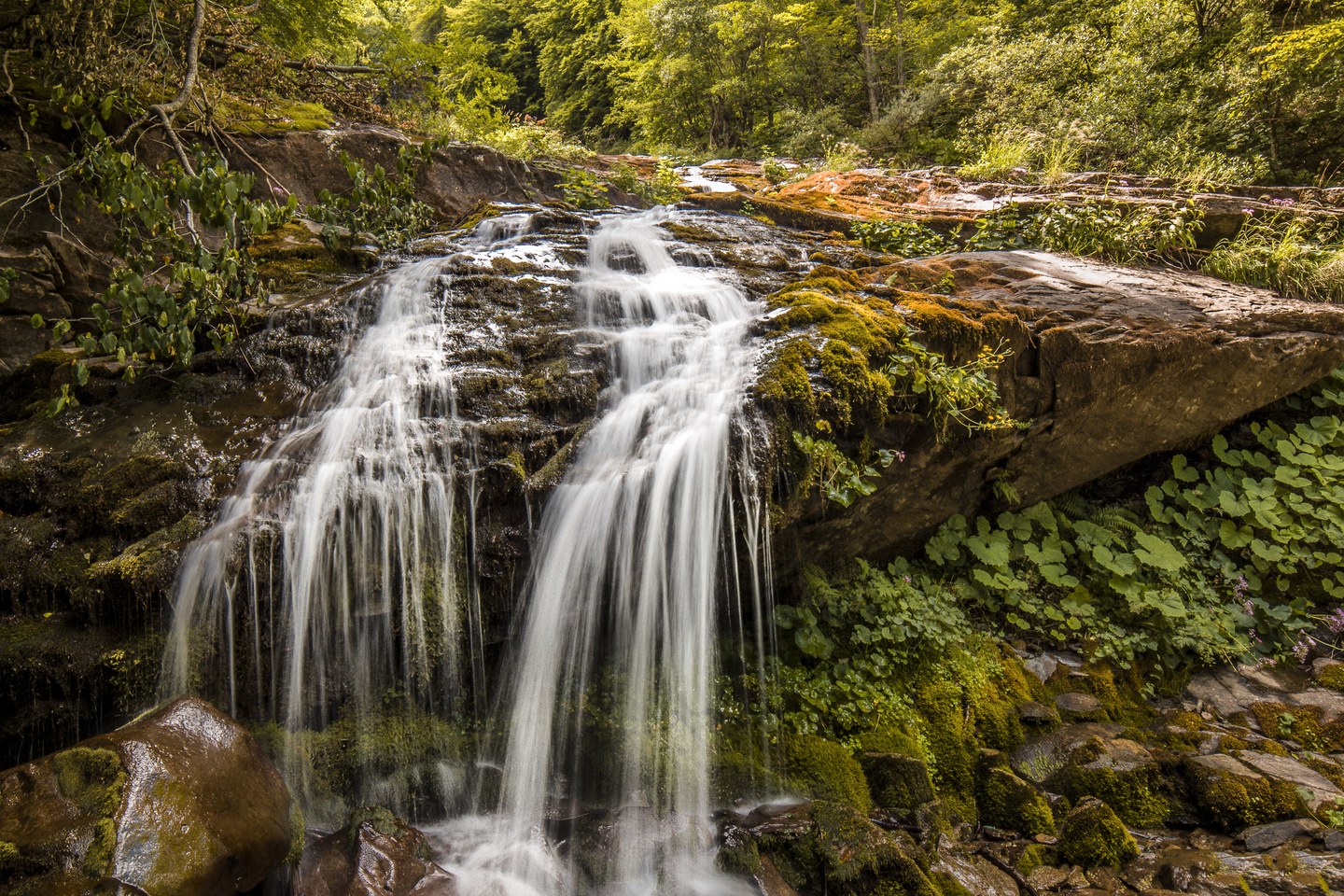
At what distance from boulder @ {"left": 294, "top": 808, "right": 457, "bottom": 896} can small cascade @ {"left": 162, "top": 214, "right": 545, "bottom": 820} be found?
0.34 meters

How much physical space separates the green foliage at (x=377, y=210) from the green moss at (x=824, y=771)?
18.9ft

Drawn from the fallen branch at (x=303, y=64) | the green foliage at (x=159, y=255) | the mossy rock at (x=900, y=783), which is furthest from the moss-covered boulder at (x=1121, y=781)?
the fallen branch at (x=303, y=64)

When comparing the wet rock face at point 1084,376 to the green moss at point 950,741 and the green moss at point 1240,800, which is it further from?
the green moss at point 1240,800

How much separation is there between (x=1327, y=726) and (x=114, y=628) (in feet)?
23.9

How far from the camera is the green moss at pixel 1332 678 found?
4.44 m

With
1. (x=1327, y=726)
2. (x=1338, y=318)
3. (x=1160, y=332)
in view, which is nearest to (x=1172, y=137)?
(x=1338, y=318)

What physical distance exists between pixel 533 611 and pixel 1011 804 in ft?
9.74

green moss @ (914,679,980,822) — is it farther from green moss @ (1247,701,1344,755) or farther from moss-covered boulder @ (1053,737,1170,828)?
green moss @ (1247,701,1344,755)

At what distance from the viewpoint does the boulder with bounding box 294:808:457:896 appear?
8.79ft

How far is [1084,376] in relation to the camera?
15.8ft

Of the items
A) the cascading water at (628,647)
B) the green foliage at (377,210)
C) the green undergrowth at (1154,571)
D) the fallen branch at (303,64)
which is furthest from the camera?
the fallen branch at (303,64)

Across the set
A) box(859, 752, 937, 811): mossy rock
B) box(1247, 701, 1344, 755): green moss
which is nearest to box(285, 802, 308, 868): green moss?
box(859, 752, 937, 811): mossy rock

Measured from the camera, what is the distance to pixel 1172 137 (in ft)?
31.7

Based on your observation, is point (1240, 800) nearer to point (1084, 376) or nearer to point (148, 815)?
point (1084, 376)
